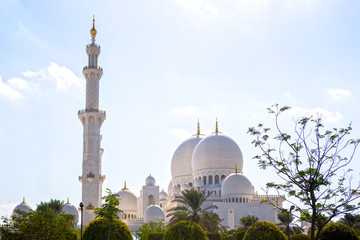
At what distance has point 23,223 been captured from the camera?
2478 centimetres

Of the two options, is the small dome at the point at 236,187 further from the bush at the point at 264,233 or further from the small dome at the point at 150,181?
the bush at the point at 264,233

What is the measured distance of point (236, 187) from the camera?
2169 inches

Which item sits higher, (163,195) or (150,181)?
(150,181)

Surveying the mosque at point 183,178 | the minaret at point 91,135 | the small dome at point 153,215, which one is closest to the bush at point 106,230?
the mosque at point 183,178

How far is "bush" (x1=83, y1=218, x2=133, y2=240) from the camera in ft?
86.9

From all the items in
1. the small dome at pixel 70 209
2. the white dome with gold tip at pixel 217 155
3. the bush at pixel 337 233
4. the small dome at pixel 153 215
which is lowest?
the bush at pixel 337 233

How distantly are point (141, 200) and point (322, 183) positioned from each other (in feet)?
149

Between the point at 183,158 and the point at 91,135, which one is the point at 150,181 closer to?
the point at 183,158

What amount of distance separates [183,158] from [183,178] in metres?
2.65

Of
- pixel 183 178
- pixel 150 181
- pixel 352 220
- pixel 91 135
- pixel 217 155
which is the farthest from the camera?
pixel 183 178

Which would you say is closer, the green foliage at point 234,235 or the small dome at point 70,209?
the green foliage at point 234,235

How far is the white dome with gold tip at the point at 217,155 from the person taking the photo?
61.7 metres

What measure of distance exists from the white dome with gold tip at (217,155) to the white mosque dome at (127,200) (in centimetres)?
912

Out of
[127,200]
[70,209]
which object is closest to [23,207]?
[70,209]
